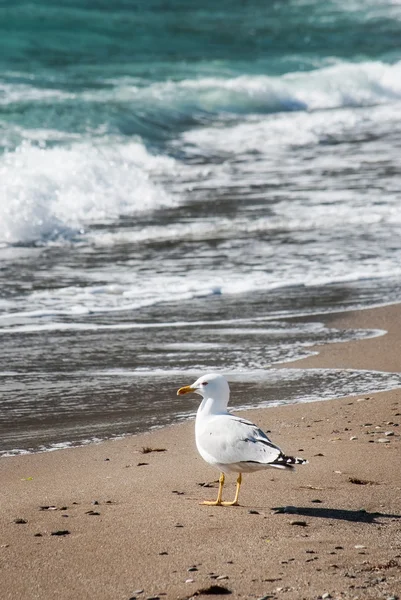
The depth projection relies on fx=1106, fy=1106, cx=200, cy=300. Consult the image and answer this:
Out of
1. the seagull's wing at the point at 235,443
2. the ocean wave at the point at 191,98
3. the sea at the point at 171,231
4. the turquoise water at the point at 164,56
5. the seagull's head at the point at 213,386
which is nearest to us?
the seagull's wing at the point at 235,443

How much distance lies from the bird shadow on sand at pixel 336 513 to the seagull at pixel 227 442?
21 centimetres

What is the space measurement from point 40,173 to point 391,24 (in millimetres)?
32495

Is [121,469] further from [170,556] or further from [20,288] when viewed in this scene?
[20,288]

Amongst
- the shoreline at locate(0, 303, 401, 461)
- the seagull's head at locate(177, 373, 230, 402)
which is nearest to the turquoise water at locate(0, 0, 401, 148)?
the shoreline at locate(0, 303, 401, 461)

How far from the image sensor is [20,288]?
9797mm

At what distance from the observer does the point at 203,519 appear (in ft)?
14.6

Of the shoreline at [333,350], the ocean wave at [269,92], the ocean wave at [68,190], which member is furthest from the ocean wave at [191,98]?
the shoreline at [333,350]

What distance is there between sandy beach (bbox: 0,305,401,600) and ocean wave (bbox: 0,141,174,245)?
7291 mm

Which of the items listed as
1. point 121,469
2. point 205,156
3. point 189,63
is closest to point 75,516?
point 121,469

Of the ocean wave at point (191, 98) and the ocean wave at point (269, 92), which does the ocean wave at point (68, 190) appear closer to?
the ocean wave at point (191, 98)

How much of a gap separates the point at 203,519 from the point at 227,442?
33cm

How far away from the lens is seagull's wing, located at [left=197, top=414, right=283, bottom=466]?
440cm

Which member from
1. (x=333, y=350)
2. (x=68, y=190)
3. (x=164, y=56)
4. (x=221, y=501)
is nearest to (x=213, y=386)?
(x=221, y=501)

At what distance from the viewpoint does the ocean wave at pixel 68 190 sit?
13.0 m
